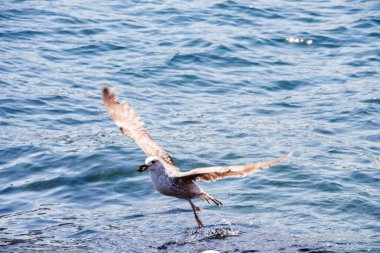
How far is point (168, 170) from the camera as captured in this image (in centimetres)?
1026

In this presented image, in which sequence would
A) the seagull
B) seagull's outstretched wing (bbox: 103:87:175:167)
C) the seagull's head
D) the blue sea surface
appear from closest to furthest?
the seagull → the seagull's head → the blue sea surface → seagull's outstretched wing (bbox: 103:87:175:167)

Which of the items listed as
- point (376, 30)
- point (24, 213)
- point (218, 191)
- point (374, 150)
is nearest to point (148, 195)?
point (218, 191)

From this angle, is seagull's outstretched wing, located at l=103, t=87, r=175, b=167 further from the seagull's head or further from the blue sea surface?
the blue sea surface

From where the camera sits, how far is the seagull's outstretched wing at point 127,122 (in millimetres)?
11102

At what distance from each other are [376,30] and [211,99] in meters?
6.35

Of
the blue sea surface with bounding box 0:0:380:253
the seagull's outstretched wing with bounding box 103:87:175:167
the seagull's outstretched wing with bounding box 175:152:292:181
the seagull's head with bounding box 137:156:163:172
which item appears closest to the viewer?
the seagull's outstretched wing with bounding box 175:152:292:181

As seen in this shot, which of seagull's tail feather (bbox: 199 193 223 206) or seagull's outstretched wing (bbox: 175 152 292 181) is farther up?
seagull's outstretched wing (bbox: 175 152 292 181)

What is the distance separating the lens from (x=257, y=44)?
1900cm

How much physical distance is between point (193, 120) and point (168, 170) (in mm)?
4351

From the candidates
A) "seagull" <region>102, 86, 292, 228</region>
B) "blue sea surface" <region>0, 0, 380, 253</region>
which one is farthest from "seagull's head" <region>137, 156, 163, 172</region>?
"blue sea surface" <region>0, 0, 380, 253</region>

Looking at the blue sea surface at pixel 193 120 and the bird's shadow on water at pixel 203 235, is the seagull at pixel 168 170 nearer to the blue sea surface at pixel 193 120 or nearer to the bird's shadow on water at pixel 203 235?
the bird's shadow on water at pixel 203 235

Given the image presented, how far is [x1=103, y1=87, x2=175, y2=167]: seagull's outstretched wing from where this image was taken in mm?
11102

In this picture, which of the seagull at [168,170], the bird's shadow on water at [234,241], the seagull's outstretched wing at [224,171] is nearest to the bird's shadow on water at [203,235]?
the bird's shadow on water at [234,241]

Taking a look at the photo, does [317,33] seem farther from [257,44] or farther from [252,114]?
[252,114]
